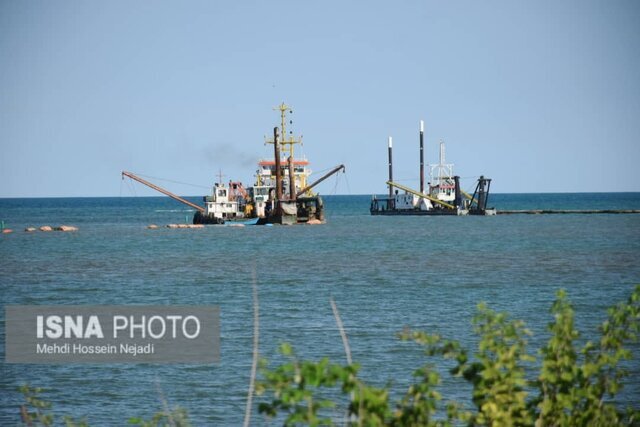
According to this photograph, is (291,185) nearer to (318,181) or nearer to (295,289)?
(318,181)

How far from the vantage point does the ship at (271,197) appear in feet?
371

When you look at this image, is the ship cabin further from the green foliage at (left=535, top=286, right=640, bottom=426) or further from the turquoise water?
the green foliage at (left=535, top=286, right=640, bottom=426)

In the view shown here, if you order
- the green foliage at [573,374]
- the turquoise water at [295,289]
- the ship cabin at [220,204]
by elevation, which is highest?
the ship cabin at [220,204]

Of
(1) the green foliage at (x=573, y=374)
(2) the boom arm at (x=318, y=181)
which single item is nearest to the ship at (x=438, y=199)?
(2) the boom arm at (x=318, y=181)

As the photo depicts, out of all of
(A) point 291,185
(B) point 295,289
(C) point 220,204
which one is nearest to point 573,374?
(B) point 295,289

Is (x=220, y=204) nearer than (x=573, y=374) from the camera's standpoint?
No

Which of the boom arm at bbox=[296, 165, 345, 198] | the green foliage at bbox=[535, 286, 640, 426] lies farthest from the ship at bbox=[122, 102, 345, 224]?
the green foliage at bbox=[535, 286, 640, 426]

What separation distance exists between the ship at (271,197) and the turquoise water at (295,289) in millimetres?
21698

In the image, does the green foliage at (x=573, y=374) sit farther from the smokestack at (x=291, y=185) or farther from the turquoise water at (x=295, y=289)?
the smokestack at (x=291, y=185)

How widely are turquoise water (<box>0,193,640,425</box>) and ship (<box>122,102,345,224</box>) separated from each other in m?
21.7

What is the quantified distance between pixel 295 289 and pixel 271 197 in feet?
259

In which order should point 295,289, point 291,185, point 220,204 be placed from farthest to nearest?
1. point 220,204
2. point 291,185
3. point 295,289

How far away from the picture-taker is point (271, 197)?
119 metres

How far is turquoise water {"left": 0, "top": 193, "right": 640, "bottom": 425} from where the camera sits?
20141mm
